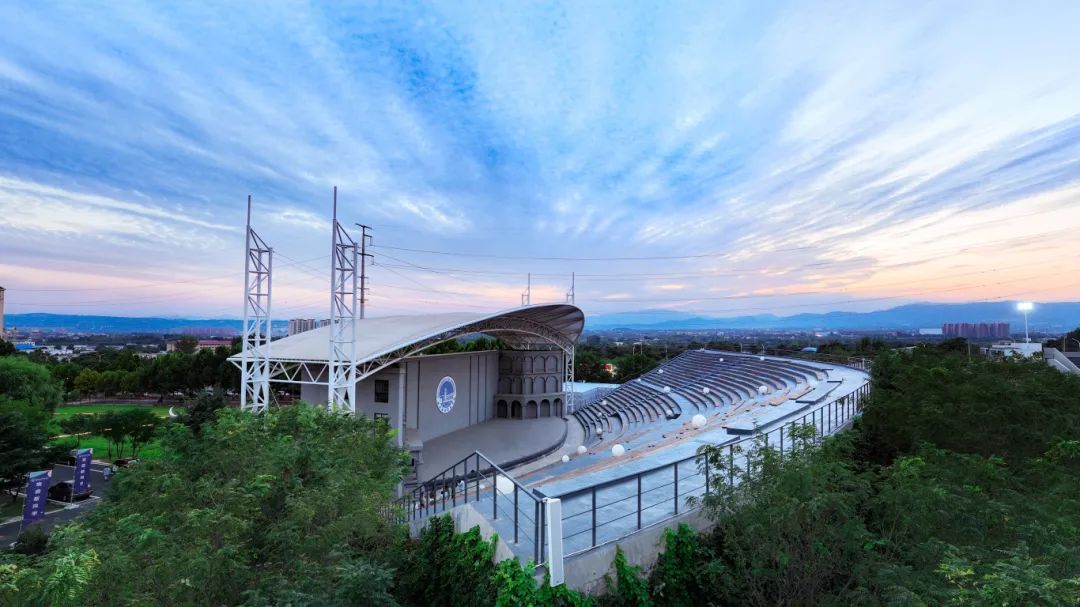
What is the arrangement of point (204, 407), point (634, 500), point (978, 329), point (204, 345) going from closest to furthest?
1. point (634, 500)
2. point (204, 407)
3. point (978, 329)
4. point (204, 345)

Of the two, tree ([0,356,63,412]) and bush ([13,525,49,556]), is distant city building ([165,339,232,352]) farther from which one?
bush ([13,525,49,556])

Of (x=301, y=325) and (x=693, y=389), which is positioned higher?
(x=301, y=325)

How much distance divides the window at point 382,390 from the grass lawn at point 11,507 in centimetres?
1367

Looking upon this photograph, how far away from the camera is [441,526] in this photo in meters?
7.02

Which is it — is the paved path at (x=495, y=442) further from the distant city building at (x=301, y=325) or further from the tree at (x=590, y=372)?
the tree at (x=590, y=372)

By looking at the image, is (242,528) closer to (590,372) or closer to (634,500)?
(634,500)

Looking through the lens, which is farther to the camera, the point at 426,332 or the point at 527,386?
the point at 527,386

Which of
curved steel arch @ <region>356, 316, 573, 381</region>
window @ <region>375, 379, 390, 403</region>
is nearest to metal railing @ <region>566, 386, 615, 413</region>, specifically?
curved steel arch @ <region>356, 316, 573, 381</region>

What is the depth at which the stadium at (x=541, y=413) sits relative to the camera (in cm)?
588

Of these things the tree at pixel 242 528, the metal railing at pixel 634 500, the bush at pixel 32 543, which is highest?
the metal railing at pixel 634 500

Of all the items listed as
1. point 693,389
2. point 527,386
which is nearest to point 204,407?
point 527,386

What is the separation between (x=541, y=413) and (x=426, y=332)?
1700 centimetres

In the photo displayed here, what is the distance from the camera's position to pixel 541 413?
1513 inches

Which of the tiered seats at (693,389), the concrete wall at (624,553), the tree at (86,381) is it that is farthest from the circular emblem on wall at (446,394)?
the tree at (86,381)
